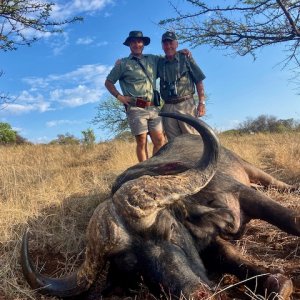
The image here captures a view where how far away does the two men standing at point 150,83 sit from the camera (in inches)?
265

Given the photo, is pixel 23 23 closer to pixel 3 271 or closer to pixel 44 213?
pixel 44 213

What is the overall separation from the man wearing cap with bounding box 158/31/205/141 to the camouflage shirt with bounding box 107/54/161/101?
0.24 m

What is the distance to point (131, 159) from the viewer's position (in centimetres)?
950

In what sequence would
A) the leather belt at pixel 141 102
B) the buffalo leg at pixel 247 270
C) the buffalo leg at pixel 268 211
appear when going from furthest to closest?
1. the leather belt at pixel 141 102
2. the buffalo leg at pixel 268 211
3. the buffalo leg at pixel 247 270

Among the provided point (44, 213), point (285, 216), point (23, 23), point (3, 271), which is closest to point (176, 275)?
point (285, 216)

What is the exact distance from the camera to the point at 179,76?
672 centimetres

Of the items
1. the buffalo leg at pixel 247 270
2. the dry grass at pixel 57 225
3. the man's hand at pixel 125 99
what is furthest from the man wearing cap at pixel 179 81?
the buffalo leg at pixel 247 270

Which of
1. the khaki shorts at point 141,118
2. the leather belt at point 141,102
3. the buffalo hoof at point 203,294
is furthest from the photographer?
the khaki shorts at point 141,118

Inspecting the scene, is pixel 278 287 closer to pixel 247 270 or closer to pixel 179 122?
pixel 247 270

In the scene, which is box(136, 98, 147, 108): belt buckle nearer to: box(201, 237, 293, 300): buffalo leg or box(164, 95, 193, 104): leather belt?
box(164, 95, 193, 104): leather belt

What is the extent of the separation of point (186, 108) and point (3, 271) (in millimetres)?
4094

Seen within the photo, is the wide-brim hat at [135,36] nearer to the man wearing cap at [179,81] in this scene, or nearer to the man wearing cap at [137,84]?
the man wearing cap at [137,84]

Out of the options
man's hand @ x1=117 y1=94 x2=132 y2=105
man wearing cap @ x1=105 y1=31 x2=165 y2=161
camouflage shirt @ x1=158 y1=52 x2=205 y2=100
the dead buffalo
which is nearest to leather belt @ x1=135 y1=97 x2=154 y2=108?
man wearing cap @ x1=105 y1=31 x2=165 y2=161

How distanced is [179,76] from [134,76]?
69 centimetres
